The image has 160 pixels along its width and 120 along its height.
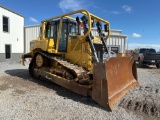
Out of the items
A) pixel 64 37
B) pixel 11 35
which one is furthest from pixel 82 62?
pixel 11 35

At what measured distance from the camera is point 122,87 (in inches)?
223

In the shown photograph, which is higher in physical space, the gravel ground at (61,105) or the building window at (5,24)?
the building window at (5,24)

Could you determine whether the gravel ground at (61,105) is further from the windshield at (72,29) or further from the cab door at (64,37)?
the windshield at (72,29)

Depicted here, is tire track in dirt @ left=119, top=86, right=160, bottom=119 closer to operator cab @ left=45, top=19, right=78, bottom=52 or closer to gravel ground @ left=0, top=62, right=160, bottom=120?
gravel ground @ left=0, top=62, right=160, bottom=120

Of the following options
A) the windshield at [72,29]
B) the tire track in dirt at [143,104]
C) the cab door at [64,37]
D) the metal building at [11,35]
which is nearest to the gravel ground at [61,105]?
the tire track in dirt at [143,104]

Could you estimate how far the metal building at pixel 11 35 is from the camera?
51.4 ft

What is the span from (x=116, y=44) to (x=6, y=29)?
1139 centimetres

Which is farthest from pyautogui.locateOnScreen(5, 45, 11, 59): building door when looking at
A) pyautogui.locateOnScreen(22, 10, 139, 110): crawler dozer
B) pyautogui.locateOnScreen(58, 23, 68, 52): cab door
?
pyautogui.locateOnScreen(58, 23, 68, 52): cab door

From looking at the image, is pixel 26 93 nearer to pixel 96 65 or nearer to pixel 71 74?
pixel 71 74

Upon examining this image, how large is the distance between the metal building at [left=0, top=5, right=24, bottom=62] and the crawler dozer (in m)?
9.06

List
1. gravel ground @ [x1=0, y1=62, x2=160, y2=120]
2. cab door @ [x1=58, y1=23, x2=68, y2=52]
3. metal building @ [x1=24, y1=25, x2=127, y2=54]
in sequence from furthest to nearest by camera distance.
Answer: metal building @ [x1=24, y1=25, x2=127, y2=54] → cab door @ [x1=58, y1=23, x2=68, y2=52] → gravel ground @ [x1=0, y1=62, x2=160, y2=120]

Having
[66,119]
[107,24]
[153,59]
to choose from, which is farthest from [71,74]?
[153,59]

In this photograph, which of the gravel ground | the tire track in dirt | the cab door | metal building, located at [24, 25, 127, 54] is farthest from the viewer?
metal building, located at [24, 25, 127, 54]

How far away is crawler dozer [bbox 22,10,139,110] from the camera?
4.67 meters
